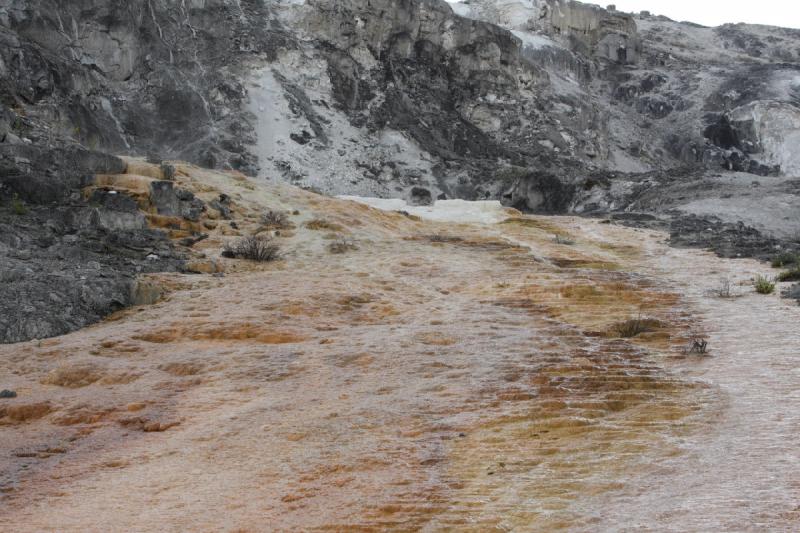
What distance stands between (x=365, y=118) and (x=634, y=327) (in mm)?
32381

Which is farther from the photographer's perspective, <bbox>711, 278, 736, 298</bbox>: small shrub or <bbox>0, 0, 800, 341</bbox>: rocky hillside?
<bbox>0, 0, 800, 341</bbox>: rocky hillside

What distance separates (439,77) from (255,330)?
37.2 m

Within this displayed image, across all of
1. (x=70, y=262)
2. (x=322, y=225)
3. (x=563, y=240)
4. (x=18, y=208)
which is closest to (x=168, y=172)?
(x=322, y=225)

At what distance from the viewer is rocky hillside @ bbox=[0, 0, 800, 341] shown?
13.2m

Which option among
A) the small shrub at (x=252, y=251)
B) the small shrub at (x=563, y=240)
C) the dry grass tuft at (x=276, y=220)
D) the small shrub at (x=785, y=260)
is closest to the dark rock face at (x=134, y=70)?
the dry grass tuft at (x=276, y=220)

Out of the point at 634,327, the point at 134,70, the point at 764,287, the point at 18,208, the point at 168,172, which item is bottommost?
the point at 634,327

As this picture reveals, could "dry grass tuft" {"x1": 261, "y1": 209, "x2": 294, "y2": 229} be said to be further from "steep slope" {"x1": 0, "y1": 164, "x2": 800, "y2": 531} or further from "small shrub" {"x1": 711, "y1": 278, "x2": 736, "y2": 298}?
"small shrub" {"x1": 711, "y1": 278, "x2": 736, "y2": 298}

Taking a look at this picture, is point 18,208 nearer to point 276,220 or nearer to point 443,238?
point 276,220

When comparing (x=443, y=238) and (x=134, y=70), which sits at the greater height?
(x=134, y=70)

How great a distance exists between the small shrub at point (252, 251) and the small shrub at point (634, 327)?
5611 mm

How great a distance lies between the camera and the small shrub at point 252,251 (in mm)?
11359

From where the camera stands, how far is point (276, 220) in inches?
552

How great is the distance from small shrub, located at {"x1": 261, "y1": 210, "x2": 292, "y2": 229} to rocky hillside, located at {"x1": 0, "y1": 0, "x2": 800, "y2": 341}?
2.67 feet

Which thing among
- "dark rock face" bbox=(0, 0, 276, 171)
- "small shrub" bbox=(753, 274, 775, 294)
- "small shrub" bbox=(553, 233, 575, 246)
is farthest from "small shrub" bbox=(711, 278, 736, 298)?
"dark rock face" bbox=(0, 0, 276, 171)
